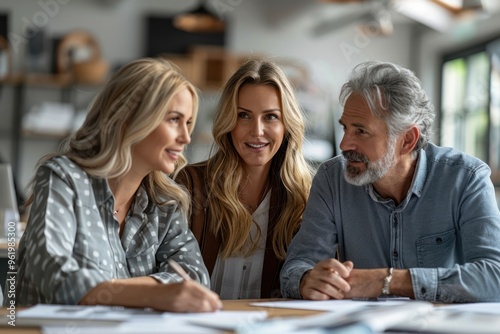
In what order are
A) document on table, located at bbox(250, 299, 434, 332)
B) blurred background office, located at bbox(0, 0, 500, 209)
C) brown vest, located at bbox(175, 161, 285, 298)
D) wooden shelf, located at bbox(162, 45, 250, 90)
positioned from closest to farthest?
document on table, located at bbox(250, 299, 434, 332)
brown vest, located at bbox(175, 161, 285, 298)
blurred background office, located at bbox(0, 0, 500, 209)
wooden shelf, located at bbox(162, 45, 250, 90)

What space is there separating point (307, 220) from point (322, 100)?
6.36 m

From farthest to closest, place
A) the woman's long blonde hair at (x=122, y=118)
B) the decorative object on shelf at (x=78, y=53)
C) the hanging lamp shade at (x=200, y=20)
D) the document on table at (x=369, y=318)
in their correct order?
the decorative object on shelf at (x=78, y=53)
the hanging lamp shade at (x=200, y=20)
the woman's long blonde hair at (x=122, y=118)
the document on table at (x=369, y=318)

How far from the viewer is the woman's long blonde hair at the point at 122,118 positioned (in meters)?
2.08

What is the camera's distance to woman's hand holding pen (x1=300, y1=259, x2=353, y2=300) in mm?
2117

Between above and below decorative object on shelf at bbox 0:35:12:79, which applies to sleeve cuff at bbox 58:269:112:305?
below

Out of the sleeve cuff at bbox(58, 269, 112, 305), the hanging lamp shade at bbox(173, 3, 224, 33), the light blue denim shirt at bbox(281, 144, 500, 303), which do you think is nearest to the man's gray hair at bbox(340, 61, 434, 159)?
the light blue denim shirt at bbox(281, 144, 500, 303)

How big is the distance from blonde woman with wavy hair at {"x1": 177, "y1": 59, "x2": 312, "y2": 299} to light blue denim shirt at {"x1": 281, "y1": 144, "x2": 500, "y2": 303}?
0.25 metres

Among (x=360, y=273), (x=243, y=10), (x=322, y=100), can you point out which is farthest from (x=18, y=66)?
(x=360, y=273)

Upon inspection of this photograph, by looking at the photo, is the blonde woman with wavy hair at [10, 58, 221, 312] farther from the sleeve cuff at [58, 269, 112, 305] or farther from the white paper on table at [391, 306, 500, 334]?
the white paper on table at [391, 306, 500, 334]

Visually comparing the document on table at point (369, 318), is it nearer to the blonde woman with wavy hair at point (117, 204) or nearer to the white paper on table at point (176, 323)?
the white paper on table at point (176, 323)

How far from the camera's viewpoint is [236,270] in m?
2.68

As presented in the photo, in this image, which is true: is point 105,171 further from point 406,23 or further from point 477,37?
point 406,23

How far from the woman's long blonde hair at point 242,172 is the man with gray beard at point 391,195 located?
0.24 metres

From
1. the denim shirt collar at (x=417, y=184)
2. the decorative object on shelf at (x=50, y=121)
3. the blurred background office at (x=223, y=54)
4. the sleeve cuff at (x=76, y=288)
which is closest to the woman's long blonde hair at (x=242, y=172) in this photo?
the denim shirt collar at (x=417, y=184)
